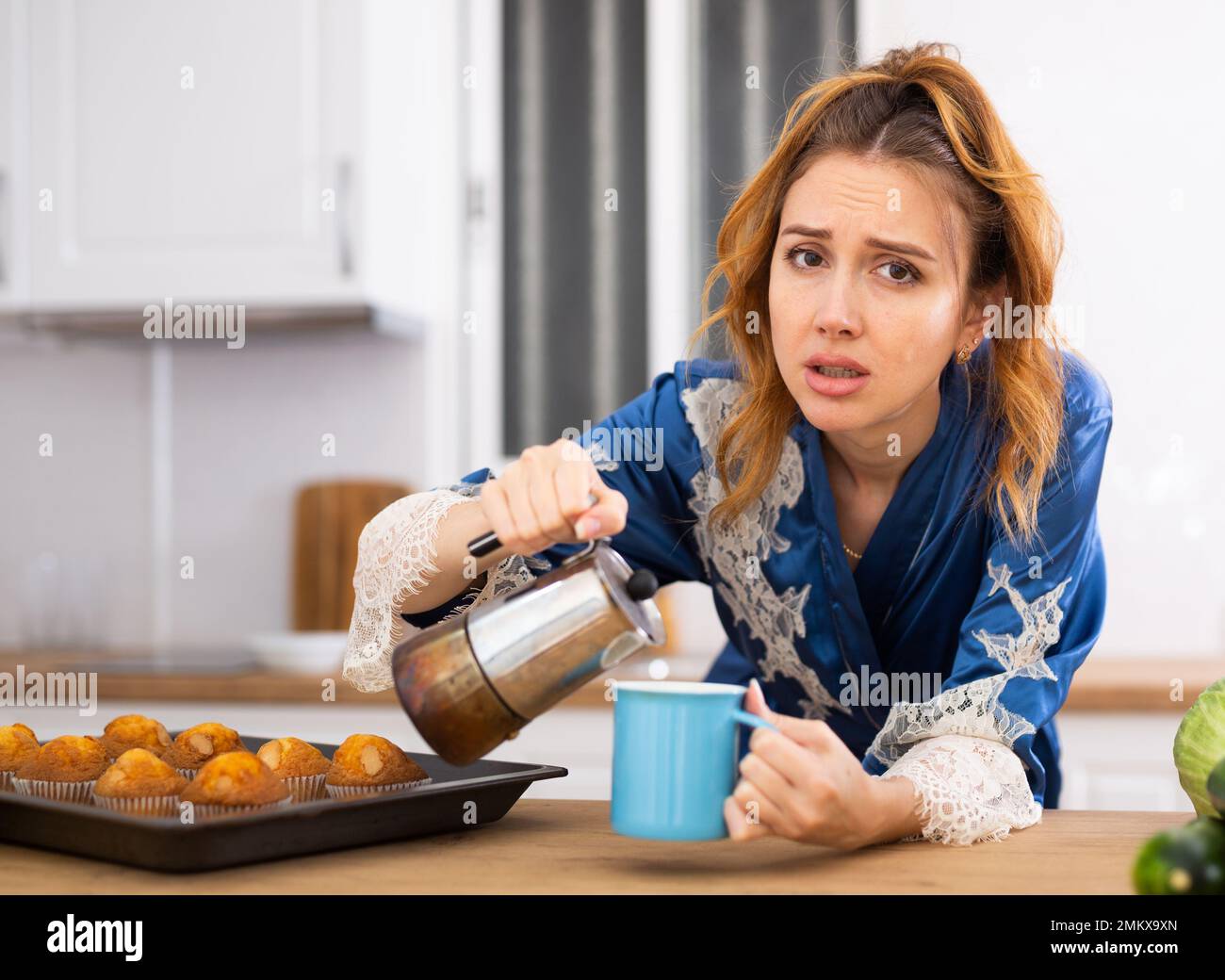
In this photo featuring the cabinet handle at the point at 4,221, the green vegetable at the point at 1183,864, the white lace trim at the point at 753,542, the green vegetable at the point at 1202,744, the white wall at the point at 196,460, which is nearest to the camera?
the green vegetable at the point at 1183,864

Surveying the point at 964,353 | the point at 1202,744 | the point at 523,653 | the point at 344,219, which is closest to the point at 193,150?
the point at 344,219

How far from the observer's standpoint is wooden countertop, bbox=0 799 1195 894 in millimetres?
870

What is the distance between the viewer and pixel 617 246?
3020mm

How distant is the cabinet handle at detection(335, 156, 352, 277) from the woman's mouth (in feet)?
5.22

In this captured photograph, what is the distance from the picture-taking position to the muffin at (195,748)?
3.50 feet

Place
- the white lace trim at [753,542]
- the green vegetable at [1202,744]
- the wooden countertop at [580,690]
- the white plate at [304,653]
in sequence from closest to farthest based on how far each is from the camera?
1. the green vegetable at [1202,744]
2. the white lace trim at [753,542]
3. the wooden countertop at [580,690]
4. the white plate at [304,653]

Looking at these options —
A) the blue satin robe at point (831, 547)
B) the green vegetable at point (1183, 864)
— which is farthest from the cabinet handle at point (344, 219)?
the green vegetable at point (1183, 864)

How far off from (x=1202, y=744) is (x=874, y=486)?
62 centimetres

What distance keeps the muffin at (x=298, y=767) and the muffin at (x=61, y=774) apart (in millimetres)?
133

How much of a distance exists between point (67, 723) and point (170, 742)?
152cm

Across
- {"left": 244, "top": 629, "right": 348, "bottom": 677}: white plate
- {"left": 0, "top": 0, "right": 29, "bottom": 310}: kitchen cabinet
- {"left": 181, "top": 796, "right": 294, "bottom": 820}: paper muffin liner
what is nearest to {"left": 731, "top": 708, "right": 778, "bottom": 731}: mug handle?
{"left": 181, "top": 796, "right": 294, "bottom": 820}: paper muffin liner

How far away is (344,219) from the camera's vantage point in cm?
267

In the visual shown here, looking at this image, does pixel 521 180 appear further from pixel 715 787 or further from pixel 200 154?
pixel 715 787

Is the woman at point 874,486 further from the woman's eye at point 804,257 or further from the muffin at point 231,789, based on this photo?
the muffin at point 231,789
